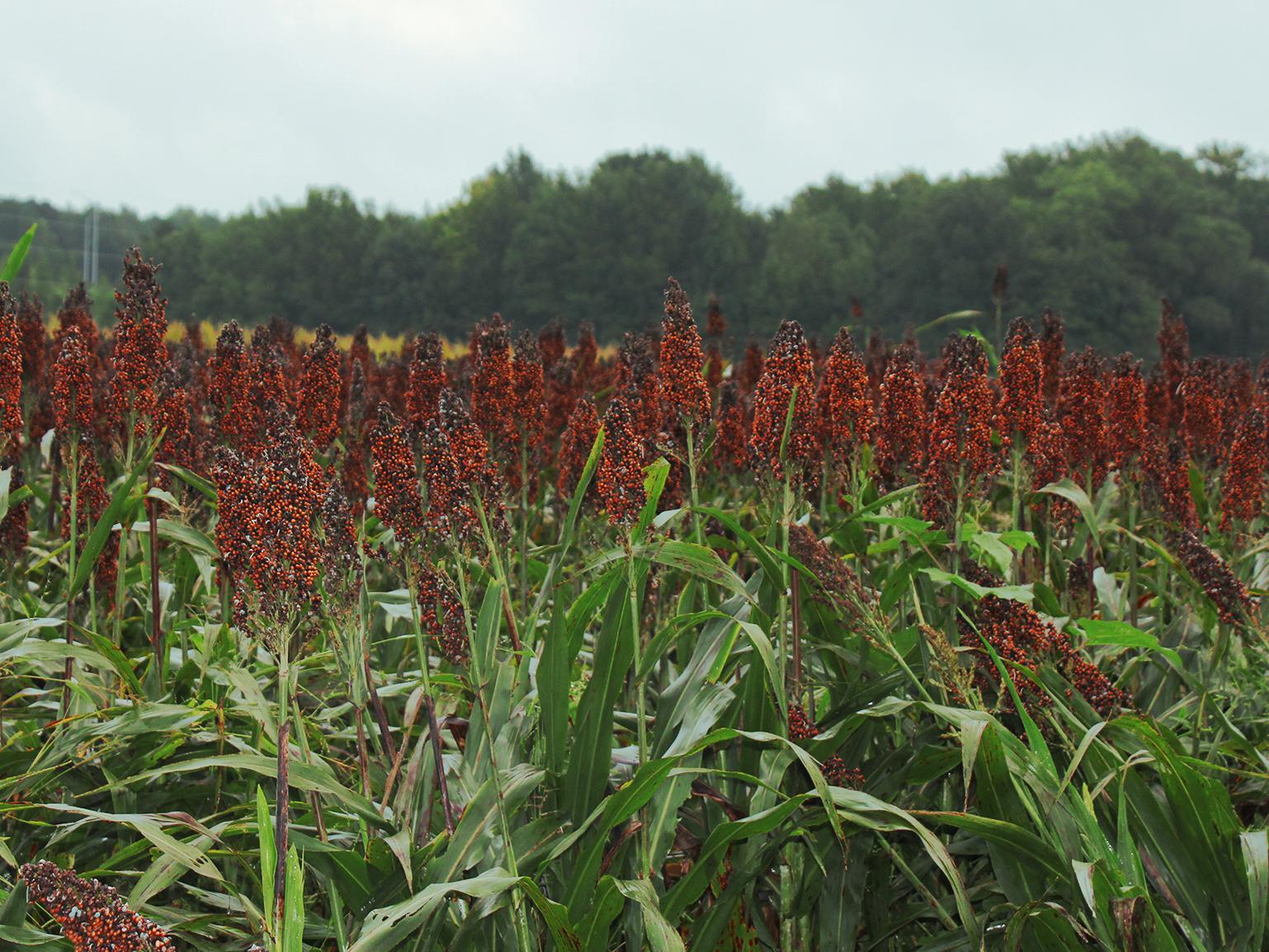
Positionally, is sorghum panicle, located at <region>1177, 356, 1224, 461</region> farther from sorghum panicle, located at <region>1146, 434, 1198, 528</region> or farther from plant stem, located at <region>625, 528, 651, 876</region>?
plant stem, located at <region>625, 528, 651, 876</region>

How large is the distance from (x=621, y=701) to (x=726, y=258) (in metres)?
60.1

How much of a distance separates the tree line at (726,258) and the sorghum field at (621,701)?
49.5m

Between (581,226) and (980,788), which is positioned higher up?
(581,226)

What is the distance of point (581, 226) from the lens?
65.0 meters

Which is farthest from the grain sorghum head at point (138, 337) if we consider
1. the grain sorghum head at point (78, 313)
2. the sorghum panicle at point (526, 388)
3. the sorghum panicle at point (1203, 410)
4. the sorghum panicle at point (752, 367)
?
the sorghum panicle at point (1203, 410)

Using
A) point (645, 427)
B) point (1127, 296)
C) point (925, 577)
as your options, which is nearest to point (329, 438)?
point (645, 427)

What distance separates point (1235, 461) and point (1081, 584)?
3.81 ft

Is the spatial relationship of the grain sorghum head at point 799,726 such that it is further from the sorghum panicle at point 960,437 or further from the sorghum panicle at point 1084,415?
the sorghum panicle at point 1084,415

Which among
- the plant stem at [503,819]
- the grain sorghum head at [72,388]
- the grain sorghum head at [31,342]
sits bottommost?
the plant stem at [503,819]

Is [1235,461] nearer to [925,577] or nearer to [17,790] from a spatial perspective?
[925,577]

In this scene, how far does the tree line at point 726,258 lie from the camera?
188 feet

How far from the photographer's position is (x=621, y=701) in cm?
462

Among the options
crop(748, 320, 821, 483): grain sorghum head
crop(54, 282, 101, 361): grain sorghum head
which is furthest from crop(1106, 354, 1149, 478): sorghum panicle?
crop(54, 282, 101, 361): grain sorghum head

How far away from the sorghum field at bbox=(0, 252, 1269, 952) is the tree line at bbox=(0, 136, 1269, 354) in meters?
49.5
